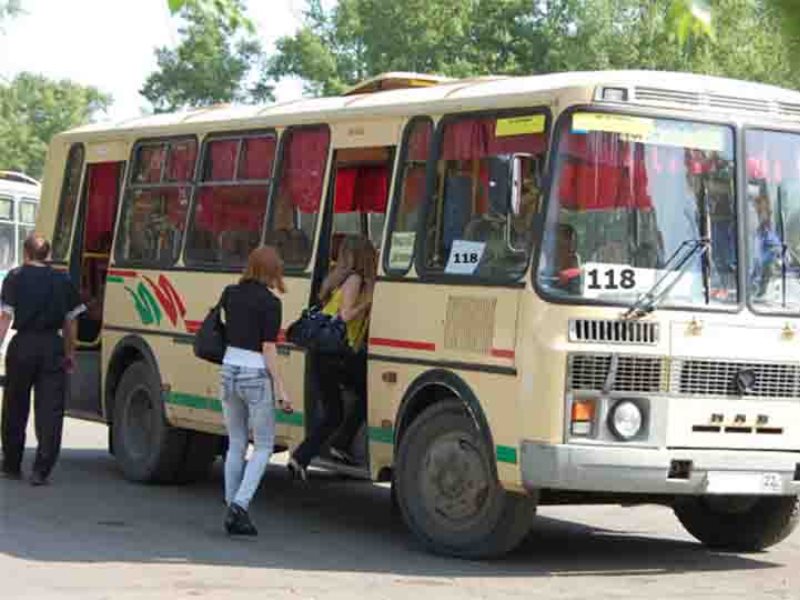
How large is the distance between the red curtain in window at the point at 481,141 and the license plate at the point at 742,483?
6.43 ft

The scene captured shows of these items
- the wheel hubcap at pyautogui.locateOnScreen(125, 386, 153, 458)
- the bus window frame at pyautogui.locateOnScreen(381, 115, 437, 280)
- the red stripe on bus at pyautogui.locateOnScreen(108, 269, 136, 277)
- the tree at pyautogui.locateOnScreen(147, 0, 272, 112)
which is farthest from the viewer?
the tree at pyautogui.locateOnScreen(147, 0, 272, 112)

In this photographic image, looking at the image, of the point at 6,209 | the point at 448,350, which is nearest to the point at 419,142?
the point at 448,350

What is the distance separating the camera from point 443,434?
10539 millimetres

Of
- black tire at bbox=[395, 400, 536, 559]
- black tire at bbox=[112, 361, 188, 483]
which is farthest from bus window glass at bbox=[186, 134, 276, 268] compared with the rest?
black tire at bbox=[395, 400, 536, 559]

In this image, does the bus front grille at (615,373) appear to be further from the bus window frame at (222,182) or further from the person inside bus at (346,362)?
the bus window frame at (222,182)

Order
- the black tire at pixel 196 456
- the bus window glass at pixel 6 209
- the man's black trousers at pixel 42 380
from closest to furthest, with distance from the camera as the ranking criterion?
the man's black trousers at pixel 42 380, the black tire at pixel 196 456, the bus window glass at pixel 6 209

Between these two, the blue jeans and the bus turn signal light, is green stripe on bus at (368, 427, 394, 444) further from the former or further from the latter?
the bus turn signal light

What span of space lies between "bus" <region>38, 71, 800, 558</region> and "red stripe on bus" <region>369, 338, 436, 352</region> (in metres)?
0.02

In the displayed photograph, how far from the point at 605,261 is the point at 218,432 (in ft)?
13.2

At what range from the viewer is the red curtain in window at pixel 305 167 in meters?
12.3

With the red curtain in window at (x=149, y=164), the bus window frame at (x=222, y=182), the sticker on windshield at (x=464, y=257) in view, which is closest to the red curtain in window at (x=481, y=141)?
the sticker on windshield at (x=464, y=257)

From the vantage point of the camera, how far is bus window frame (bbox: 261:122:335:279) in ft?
39.8

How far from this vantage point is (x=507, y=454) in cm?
990

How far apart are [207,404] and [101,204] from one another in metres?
3.29
